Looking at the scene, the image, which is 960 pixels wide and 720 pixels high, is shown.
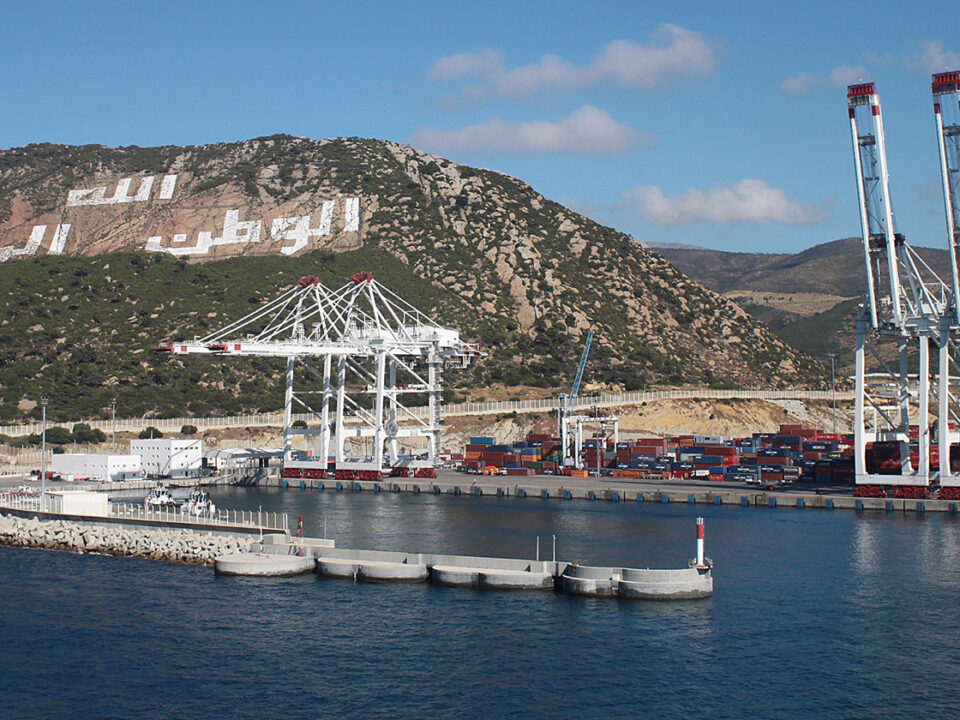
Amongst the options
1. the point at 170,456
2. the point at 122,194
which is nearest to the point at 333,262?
the point at 122,194

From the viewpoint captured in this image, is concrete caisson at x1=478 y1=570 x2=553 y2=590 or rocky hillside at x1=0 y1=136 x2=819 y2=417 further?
rocky hillside at x1=0 y1=136 x2=819 y2=417

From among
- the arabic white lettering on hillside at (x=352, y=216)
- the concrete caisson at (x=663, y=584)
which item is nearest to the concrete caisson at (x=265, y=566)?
the concrete caisson at (x=663, y=584)

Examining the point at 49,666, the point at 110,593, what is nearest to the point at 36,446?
the point at 110,593

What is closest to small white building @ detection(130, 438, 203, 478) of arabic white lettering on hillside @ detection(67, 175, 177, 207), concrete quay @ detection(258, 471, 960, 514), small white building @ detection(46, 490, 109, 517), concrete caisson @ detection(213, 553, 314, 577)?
concrete quay @ detection(258, 471, 960, 514)

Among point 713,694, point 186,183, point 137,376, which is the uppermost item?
point 186,183

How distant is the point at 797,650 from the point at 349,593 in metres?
17.4

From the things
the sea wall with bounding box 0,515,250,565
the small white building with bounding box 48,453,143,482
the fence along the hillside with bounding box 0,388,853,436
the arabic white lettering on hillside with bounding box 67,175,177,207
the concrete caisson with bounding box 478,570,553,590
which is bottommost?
the concrete caisson with bounding box 478,570,553,590

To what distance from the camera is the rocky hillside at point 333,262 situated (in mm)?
Result: 138750

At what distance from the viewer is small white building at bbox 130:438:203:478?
315 ft

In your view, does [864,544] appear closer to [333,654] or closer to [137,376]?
[333,654]

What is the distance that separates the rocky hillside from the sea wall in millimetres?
61731

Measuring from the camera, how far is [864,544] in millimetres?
57969

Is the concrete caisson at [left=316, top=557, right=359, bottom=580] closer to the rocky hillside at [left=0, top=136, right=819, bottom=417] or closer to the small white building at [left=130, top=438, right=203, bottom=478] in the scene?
the small white building at [left=130, top=438, right=203, bottom=478]

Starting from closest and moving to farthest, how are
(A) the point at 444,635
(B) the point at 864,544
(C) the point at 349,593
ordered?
(A) the point at 444,635 → (C) the point at 349,593 → (B) the point at 864,544
